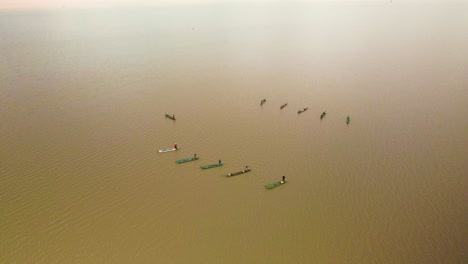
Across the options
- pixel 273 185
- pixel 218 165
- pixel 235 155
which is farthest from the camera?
pixel 235 155

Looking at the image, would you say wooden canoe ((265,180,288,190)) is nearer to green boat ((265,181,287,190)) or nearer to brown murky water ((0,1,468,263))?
green boat ((265,181,287,190))

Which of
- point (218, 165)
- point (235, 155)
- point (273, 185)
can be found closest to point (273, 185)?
point (273, 185)

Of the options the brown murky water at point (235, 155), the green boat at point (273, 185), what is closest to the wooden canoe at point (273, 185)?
the green boat at point (273, 185)

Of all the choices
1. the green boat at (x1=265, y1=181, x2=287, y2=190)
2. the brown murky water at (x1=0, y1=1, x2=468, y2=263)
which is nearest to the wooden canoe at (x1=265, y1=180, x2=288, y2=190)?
the green boat at (x1=265, y1=181, x2=287, y2=190)

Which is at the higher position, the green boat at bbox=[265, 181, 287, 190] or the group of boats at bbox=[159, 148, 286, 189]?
the group of boats at bbox=[159, 148, 286, 189]

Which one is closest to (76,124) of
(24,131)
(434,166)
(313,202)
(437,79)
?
(24,131)

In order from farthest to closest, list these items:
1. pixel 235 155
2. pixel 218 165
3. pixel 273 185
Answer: pixel 235 155 → pixel 218 165 → pixel 273 185

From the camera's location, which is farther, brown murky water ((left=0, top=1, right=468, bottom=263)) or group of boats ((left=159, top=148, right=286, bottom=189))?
group of boats ((left=159, top=148, right=286, bottom=189))

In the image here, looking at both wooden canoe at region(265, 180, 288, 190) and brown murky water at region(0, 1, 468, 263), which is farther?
wooden canoe at region(265, 180, 288, 190)

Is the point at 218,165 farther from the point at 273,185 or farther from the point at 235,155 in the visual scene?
the point at 273,185
